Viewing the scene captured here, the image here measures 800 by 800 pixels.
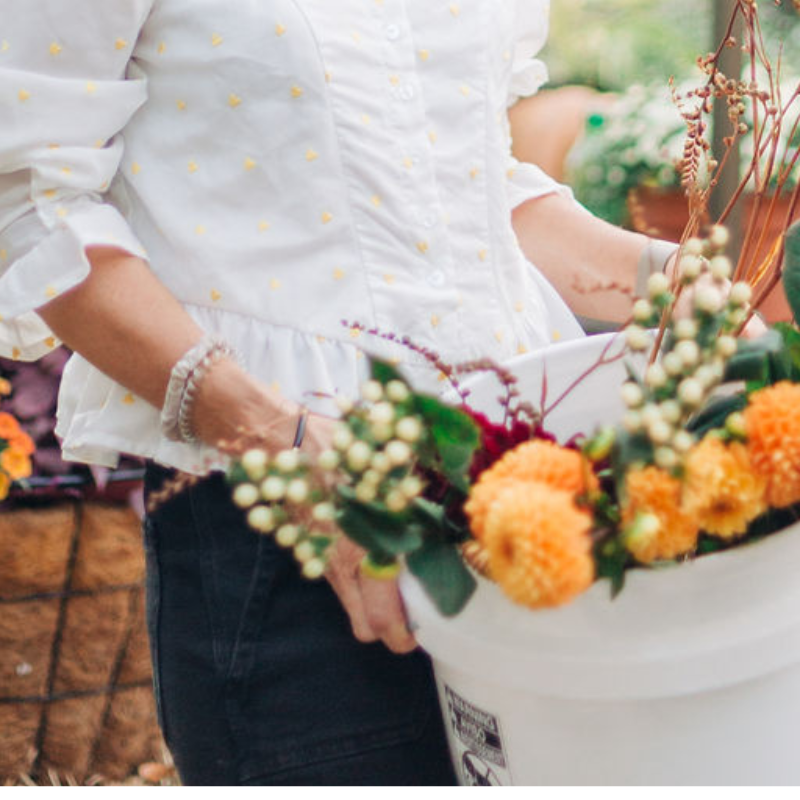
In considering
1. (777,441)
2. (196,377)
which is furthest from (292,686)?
(777,441)

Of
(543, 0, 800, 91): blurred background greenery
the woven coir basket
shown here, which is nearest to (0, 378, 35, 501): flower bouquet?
the woven coir basket

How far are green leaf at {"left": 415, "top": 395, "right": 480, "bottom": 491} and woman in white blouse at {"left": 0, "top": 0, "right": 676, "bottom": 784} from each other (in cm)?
24

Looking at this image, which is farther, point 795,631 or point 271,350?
point 271,350

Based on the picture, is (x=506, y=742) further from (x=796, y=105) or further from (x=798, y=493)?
(x=796, y=105)

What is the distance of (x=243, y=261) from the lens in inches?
33.0

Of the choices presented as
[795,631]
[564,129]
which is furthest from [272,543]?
[564,129]

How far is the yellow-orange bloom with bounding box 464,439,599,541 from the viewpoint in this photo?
0.50m

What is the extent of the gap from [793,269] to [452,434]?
22cm

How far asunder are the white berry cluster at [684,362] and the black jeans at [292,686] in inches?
13.7

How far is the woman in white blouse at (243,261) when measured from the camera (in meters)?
0.79

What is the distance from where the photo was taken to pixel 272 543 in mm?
820

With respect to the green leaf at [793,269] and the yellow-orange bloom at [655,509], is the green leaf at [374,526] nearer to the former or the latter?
the yellow-orange bloom at [655,509]

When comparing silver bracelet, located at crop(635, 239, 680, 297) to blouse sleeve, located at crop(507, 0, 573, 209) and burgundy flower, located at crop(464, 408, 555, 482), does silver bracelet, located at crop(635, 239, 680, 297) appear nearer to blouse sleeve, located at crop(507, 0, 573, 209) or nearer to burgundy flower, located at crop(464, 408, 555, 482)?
blouse sleeve, located at crop(507, 0, 573, 209)

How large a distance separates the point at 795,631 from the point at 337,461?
0.76 feet
